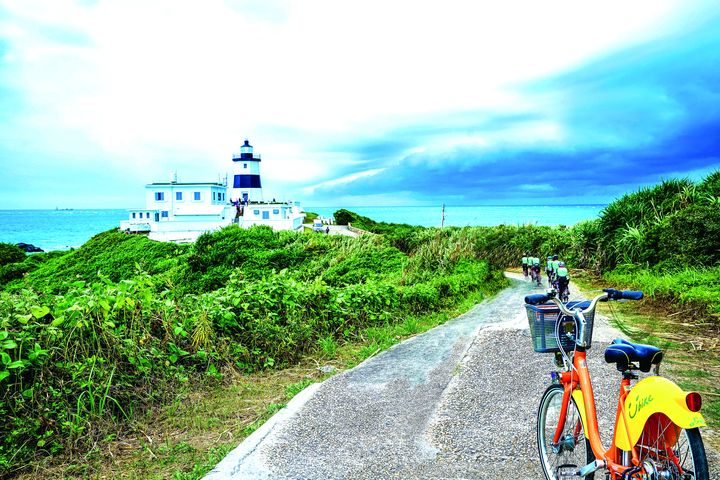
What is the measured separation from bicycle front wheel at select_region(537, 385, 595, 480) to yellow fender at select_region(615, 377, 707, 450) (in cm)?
52

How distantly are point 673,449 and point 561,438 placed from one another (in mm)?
846

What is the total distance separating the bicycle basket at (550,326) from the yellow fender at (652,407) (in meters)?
0.46

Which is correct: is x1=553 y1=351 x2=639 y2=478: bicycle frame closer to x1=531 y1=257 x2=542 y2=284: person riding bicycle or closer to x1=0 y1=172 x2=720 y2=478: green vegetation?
x1=0 y1=172 x2=720 y2=478: green vegetation

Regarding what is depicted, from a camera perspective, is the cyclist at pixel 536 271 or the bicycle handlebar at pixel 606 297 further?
the cyclist at pixel 536 271

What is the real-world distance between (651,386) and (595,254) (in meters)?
11.6

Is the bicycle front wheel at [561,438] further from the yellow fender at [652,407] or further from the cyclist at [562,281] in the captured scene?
the cyclist at [562,281]

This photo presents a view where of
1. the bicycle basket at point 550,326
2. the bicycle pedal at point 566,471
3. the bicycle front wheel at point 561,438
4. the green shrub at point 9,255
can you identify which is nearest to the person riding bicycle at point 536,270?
the bicycle front wheel at point 561,438

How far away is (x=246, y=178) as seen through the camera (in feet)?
153

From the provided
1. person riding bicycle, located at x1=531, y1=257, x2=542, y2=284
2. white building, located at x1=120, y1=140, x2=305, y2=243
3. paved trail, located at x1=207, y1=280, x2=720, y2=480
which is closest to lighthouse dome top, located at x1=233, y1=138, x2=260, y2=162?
white building, located at x1=120, y1=140, x2=305, y2=243

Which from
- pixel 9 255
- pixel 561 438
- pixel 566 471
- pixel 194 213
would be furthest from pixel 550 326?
pixel 194 213

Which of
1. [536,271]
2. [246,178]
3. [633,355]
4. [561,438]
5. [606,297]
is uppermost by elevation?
[246,178]

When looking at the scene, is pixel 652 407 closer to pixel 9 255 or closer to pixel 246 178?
pixel 9 255

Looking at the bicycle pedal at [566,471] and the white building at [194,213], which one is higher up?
the white building at [194,213]

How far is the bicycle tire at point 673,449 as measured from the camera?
191 centimetres
